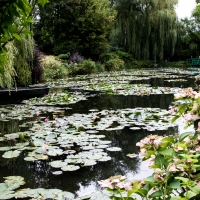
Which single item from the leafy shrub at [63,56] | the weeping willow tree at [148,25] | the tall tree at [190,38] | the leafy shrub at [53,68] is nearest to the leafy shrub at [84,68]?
the leafy shrub at [53,68]

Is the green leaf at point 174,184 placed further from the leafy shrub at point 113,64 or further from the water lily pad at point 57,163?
the leafy shrub at point 113,64

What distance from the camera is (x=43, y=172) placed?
2494 mm

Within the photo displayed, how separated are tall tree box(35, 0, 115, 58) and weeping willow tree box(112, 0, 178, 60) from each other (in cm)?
184

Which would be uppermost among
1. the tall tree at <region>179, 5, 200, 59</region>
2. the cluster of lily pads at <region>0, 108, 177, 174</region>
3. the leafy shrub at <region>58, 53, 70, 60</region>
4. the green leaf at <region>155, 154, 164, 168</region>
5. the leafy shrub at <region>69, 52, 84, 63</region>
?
the tall tree at <region>179, 5, 200, 59</region>

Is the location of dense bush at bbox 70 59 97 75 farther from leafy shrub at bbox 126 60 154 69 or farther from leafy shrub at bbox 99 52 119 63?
leafy shrub at bbox 126 60 154 69

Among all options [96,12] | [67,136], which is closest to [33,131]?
[67,136]

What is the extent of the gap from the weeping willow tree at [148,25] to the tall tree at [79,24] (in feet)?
6.02

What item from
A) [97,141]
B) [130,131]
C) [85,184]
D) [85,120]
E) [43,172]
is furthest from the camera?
[85,120]

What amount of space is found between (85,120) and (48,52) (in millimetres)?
19766

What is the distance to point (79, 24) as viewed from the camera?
2059 cm

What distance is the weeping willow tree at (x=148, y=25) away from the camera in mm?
21469

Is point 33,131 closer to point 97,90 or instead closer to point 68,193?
point 68,193

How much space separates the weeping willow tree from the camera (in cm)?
2147

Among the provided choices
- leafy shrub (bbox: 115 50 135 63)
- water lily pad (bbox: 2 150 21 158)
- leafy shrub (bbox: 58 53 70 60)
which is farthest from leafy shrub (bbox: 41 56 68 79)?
water lily pad (bbox: 2 150 21 158)
